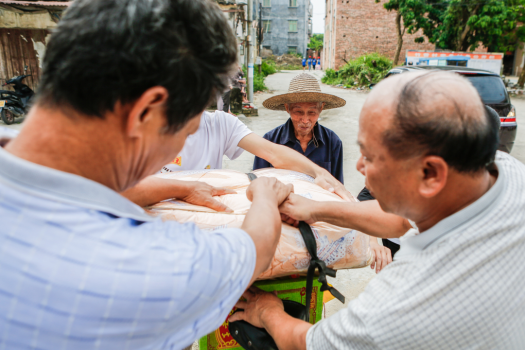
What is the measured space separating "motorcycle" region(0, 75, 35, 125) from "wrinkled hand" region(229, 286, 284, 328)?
9.01 meters

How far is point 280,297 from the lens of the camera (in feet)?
4.48

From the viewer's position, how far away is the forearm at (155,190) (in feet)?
4.22

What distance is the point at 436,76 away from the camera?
915 millimetres

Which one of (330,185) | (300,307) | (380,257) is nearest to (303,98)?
(330,185)

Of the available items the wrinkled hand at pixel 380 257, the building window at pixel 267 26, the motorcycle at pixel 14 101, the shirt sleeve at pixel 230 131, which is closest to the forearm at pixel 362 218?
the wrinkled hand at pixel 380 257

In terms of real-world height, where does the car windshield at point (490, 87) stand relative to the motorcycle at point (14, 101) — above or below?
above

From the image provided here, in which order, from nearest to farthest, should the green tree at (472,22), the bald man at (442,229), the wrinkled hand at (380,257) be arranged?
the bald man at (442,229), the wrinkled hand at (380,257), the green tree at (472,22)

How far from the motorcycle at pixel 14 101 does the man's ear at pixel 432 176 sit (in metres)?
9.53

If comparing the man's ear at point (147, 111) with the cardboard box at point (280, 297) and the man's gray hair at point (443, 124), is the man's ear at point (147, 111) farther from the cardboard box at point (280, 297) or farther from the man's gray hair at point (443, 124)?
the cardboard box at point (280, 297)

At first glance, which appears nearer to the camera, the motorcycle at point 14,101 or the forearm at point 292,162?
the forearm at point 292,162

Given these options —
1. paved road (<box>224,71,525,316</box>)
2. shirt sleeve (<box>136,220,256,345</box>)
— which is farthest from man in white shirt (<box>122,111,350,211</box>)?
paved road (<box>224,71,525,316</box>)

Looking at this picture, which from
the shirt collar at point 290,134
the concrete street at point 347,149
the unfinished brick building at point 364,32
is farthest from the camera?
the unfinished brick building at point 364,32

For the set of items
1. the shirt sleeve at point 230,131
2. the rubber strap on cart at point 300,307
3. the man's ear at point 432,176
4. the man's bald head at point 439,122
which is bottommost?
the rubber strap on cart at point 300,307

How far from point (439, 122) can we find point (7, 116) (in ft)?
33.0
